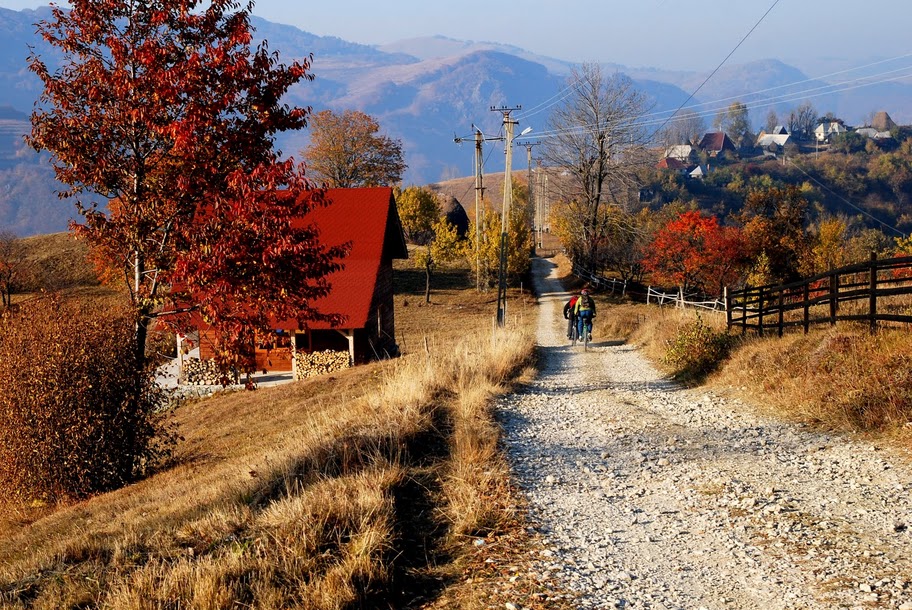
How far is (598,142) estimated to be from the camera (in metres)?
47.2

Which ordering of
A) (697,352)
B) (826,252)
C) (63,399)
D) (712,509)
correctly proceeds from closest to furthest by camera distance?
1. (712,509)
2. (63,399)
3. (697,352)
4. (826,252)

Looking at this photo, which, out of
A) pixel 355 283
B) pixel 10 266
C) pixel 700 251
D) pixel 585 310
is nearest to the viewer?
pixel 585 310

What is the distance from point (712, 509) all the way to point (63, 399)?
963cm

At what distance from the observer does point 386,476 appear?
666 cm

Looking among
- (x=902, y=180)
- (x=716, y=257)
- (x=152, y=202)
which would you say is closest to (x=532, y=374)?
(x=152, y=202)

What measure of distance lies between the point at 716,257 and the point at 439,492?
141 feet

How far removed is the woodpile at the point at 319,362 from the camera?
2803cm

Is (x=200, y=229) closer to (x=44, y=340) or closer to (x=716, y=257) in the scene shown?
(x=44, y=340)

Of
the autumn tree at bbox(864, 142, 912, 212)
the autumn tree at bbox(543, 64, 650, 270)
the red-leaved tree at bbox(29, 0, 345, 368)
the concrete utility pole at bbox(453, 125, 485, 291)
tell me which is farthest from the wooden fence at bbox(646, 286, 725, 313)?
the autumn tree at bbox(864, 142, 912, 212)

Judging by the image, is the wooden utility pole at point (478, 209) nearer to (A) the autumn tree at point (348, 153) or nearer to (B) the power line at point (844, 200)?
(A) the autumn tree at point (348, 153)

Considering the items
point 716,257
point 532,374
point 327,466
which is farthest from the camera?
point 716,257

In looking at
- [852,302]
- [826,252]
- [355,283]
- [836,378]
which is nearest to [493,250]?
[826,252]

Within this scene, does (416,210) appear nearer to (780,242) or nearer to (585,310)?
(780,242)

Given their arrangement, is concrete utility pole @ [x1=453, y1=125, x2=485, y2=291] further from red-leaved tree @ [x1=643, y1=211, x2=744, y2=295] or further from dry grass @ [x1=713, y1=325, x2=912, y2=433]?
dry grass @ [x1=713, y1=325, x2=912, y2=433]
